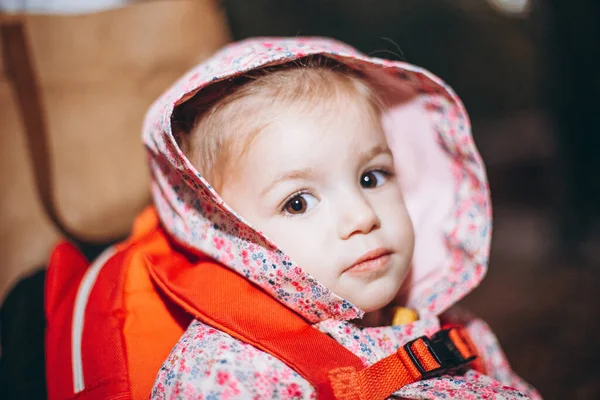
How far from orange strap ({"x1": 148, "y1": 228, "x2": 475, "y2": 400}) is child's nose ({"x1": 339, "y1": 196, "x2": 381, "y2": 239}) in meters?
0.13

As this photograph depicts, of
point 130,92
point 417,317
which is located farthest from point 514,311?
point 130,92

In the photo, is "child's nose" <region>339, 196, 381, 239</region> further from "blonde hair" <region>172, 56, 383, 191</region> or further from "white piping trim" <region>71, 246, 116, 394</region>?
"white piping trim" <region>71, 246, 116, 394</region>

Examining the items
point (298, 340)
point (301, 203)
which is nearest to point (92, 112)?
point (301, 203)

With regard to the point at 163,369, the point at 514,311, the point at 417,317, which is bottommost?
the point at 514,311

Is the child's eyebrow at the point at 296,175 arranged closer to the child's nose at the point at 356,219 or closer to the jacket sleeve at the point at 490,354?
the child's nose at the point at 356,219

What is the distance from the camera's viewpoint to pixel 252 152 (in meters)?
0.68

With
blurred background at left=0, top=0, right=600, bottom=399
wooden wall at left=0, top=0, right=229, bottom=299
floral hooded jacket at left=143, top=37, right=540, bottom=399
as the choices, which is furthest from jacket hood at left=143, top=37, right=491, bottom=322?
wooden wall at left=0, top=0, right=229, bottom=299

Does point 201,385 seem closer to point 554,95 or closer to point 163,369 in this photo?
point 163,369

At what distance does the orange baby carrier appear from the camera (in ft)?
1.99

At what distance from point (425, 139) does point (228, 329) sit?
1.62ft

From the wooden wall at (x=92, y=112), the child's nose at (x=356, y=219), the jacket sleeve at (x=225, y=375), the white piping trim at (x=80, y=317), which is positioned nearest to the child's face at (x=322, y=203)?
the child's nose at (x=356, y=219)

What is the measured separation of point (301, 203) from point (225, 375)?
234 millimetres

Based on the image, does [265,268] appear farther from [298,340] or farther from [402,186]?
[402,186]

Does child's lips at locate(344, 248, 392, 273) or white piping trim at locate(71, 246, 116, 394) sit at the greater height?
child's lips at locate(344, 248, 392, 273)
